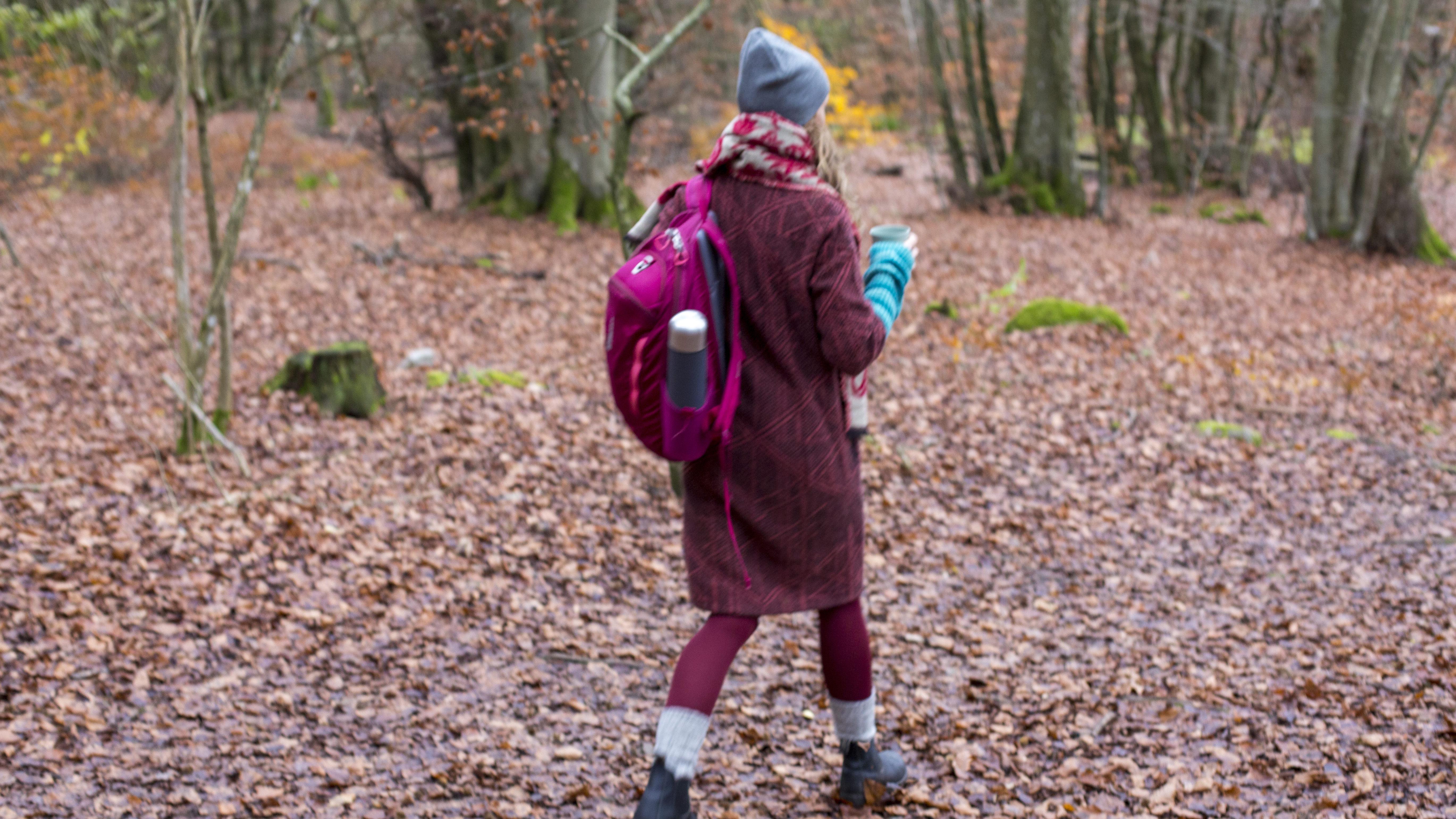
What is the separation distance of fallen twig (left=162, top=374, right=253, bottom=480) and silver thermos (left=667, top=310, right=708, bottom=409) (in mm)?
3791

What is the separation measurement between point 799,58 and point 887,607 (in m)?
2.99

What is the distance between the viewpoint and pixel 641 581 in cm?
490

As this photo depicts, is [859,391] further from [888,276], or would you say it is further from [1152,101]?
[1152,101]

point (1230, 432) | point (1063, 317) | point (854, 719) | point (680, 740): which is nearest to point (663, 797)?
point (680, 740)

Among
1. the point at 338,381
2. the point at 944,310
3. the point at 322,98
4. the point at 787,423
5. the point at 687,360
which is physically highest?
the point at 322,98

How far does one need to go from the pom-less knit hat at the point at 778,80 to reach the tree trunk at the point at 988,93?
15829 mm

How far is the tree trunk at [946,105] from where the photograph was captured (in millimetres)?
16484

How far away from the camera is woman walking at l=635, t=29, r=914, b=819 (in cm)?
235

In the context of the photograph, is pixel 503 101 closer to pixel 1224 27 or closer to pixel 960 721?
pixel 960 721

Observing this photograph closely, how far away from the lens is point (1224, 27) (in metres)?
19.6

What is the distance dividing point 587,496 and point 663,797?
132 inches

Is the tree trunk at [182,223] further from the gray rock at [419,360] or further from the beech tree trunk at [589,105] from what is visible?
the beech tree trunk at [589,105]

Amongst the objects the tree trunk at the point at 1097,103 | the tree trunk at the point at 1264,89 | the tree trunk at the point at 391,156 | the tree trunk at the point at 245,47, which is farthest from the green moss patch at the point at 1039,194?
the tree trunk at the point at 245,47

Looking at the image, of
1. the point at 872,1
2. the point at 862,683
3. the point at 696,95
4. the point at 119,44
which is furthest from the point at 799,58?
the point at 872,1
